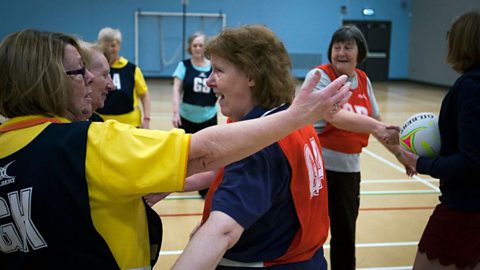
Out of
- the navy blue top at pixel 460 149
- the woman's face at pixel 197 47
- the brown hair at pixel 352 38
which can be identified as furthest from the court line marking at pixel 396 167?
the navy blue top at pixel 460 149

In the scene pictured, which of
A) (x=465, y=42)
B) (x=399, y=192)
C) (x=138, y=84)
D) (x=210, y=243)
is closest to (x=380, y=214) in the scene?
(x=399, y=192)

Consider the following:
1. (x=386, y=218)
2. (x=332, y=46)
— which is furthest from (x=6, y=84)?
(x=386, y=218)

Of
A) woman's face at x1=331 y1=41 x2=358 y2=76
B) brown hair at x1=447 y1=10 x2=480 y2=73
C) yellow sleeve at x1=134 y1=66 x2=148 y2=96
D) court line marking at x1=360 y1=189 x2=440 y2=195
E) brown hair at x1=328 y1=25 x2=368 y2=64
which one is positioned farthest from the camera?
court line marking at x1=360 y1=189 x2=440 y2=195

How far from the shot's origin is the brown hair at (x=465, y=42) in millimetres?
2314

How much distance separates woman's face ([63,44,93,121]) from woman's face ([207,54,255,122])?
1.50ft

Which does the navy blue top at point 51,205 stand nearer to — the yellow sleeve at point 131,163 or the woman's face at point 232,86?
the yellow sleeve at point 131,163

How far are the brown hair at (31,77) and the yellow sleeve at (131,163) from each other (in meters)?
0.18

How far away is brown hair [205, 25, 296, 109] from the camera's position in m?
1.70

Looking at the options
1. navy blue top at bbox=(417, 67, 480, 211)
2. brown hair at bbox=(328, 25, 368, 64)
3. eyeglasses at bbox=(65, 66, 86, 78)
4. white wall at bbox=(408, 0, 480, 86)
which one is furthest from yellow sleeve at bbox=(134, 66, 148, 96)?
white wall at bbox=(408, 0, 480, 86)

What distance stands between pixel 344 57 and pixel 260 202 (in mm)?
2212

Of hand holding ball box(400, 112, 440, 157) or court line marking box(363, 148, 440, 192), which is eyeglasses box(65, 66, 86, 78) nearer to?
hand holding ball box(400, 112, 440, 157)

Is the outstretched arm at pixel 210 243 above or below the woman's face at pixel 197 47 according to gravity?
below

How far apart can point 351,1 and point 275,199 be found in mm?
18777

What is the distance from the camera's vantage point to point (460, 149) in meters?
2.23
